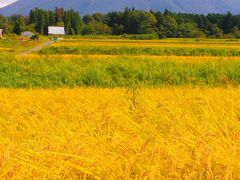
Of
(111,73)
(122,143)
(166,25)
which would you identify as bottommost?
(166,25)

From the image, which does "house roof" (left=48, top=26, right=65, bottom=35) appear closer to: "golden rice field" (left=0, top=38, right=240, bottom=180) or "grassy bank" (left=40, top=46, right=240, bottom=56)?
"grassy bank" (left=40, top=46, right=240, bottom=56)

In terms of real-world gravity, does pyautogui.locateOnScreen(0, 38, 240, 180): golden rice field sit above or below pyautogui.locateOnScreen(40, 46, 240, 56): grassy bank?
above

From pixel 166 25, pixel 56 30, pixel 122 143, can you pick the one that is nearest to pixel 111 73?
pixel 122 143

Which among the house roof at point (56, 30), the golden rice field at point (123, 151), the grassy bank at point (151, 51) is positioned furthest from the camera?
the house roof at point (56, 30)

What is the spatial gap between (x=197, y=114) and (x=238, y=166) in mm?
1849

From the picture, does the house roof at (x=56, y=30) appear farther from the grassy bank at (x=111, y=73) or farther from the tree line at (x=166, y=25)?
the grassy bank at (x=111, y=73)

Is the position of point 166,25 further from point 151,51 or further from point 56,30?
point 151,51

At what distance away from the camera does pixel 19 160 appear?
8.82 feet

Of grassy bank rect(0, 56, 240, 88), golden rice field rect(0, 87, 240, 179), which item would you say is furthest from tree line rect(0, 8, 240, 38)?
golden rice field rect(0, 87, 240, 179)

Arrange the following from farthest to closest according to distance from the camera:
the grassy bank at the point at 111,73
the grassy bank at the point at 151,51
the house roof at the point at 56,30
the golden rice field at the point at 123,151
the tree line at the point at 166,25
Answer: the house roof at the point at 56,30 → the tree line at the point at 166,25 → the grassy bank at the point at 151,51 → the grassy bank at the point at 111,73 → the golden rice field at the point at 123,151

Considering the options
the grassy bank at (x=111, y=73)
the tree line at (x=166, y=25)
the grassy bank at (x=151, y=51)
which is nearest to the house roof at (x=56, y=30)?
the tree line at (x=166, y=25)

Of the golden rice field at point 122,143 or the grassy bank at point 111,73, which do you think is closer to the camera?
the golden rice field at point 122,143

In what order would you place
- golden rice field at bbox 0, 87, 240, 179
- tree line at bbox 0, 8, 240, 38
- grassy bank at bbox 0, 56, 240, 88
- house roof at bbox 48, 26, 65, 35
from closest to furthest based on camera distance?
golden rice field at bbox 0, 87, 240, 179 → grassy bank at bbox 0, 56, 240, 88 → tree line at bbox 0, 8, 240, 38 → house roof at bbox 48, 26, 65, 35

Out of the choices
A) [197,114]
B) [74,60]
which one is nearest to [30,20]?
[74,60]
